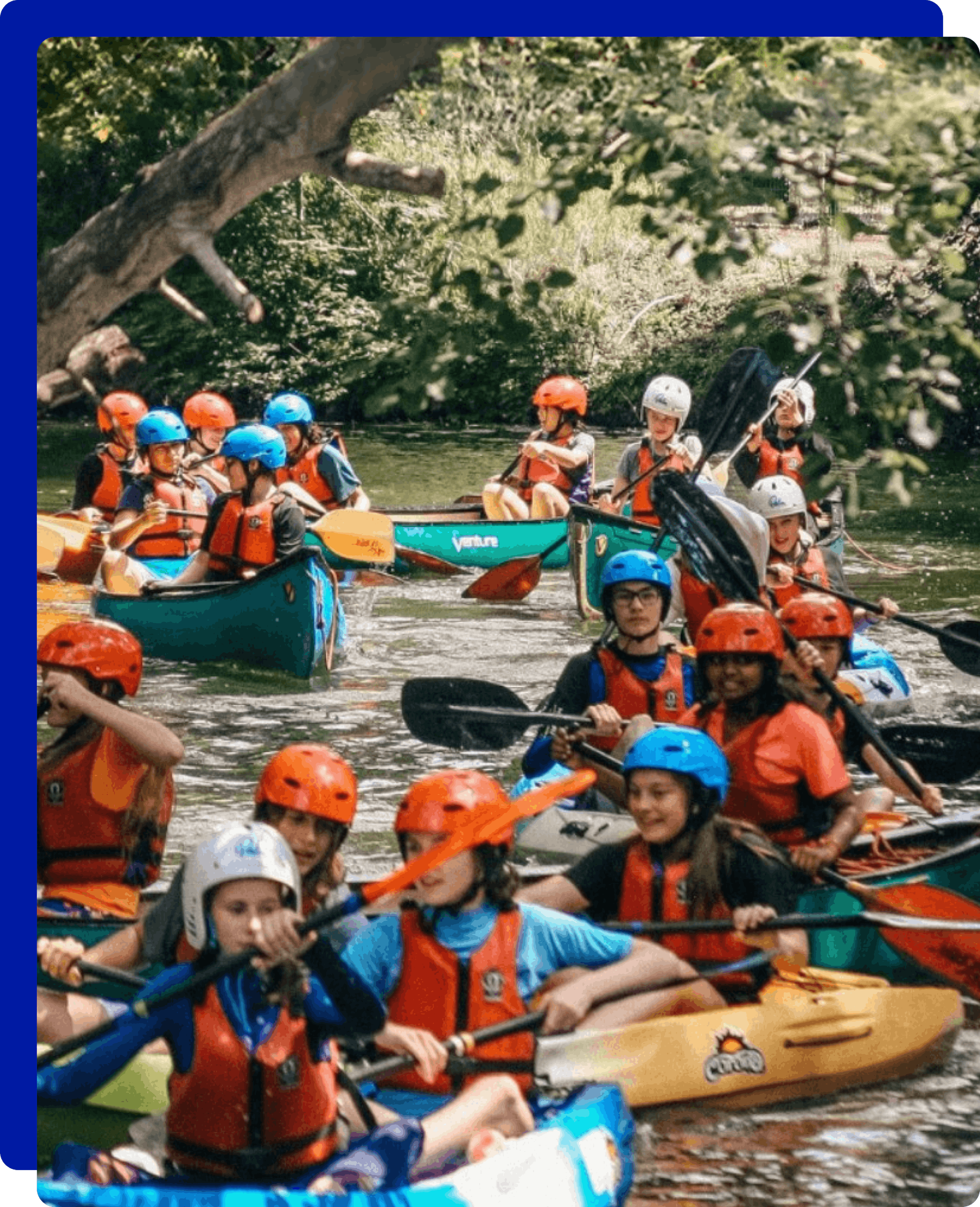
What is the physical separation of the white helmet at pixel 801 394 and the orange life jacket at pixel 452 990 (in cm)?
174

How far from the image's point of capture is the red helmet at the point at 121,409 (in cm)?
609

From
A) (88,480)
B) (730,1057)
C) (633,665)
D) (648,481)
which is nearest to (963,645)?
(648,481)

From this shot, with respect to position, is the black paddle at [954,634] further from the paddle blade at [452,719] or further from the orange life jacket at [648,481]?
the paddle blade at [452,719]

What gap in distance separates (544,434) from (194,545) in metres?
4.29

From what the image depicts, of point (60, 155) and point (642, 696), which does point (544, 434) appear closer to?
point (642, 696)

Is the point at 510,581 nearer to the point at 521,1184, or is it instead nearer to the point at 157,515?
the point at 157,515

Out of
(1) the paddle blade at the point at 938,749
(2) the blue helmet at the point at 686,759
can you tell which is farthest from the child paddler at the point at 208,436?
(2) the blue helmet at the point at 686,759

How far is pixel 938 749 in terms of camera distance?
757 cm

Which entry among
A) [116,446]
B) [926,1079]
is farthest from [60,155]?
[116,446]

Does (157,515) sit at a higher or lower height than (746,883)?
higher

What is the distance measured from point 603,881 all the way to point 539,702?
318 centimetres

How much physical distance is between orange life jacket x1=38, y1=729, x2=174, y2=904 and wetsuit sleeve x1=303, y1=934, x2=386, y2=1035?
1262 mm

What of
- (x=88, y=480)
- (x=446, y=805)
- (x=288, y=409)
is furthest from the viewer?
(x=88, y=480)

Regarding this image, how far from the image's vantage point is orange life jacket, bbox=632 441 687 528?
342 inches
